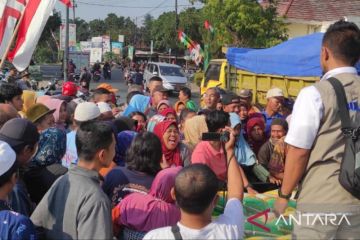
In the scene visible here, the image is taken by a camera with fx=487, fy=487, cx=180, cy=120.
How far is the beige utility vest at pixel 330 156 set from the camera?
2.64 meters

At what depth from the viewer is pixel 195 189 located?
222 cm

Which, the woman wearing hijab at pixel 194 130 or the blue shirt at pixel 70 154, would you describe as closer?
the blue shirt at pixel 70 154

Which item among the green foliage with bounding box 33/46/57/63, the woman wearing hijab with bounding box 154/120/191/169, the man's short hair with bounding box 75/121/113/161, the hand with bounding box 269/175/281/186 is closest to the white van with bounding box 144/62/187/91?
the hand with bounding box 269/175/281/186

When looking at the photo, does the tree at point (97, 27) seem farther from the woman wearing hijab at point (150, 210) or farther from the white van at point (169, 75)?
the woman wearing hijab at point (150, 210)

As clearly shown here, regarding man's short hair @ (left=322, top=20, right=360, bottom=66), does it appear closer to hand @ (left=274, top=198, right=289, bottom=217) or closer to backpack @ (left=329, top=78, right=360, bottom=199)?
backpack @ (left=329, top=78, right=360, bottom=199)

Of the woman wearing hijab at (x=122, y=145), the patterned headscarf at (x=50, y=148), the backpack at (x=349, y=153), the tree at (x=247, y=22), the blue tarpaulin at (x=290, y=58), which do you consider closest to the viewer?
the backpack at (x=349, y=153)

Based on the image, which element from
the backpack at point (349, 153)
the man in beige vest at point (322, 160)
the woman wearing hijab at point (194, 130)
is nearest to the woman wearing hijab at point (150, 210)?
the man in beige vest at point (322, 160)

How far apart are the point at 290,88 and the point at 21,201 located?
296 inches

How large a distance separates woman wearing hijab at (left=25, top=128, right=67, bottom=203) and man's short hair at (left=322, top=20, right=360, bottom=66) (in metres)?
Answer: 2.04

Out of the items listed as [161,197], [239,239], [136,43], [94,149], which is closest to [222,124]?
[161,197]

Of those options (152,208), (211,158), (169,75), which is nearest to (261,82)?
(211,158)

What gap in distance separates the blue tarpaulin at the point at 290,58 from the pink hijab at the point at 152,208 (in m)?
4.61

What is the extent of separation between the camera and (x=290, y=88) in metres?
9.70

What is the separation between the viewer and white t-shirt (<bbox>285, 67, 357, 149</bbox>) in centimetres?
263
